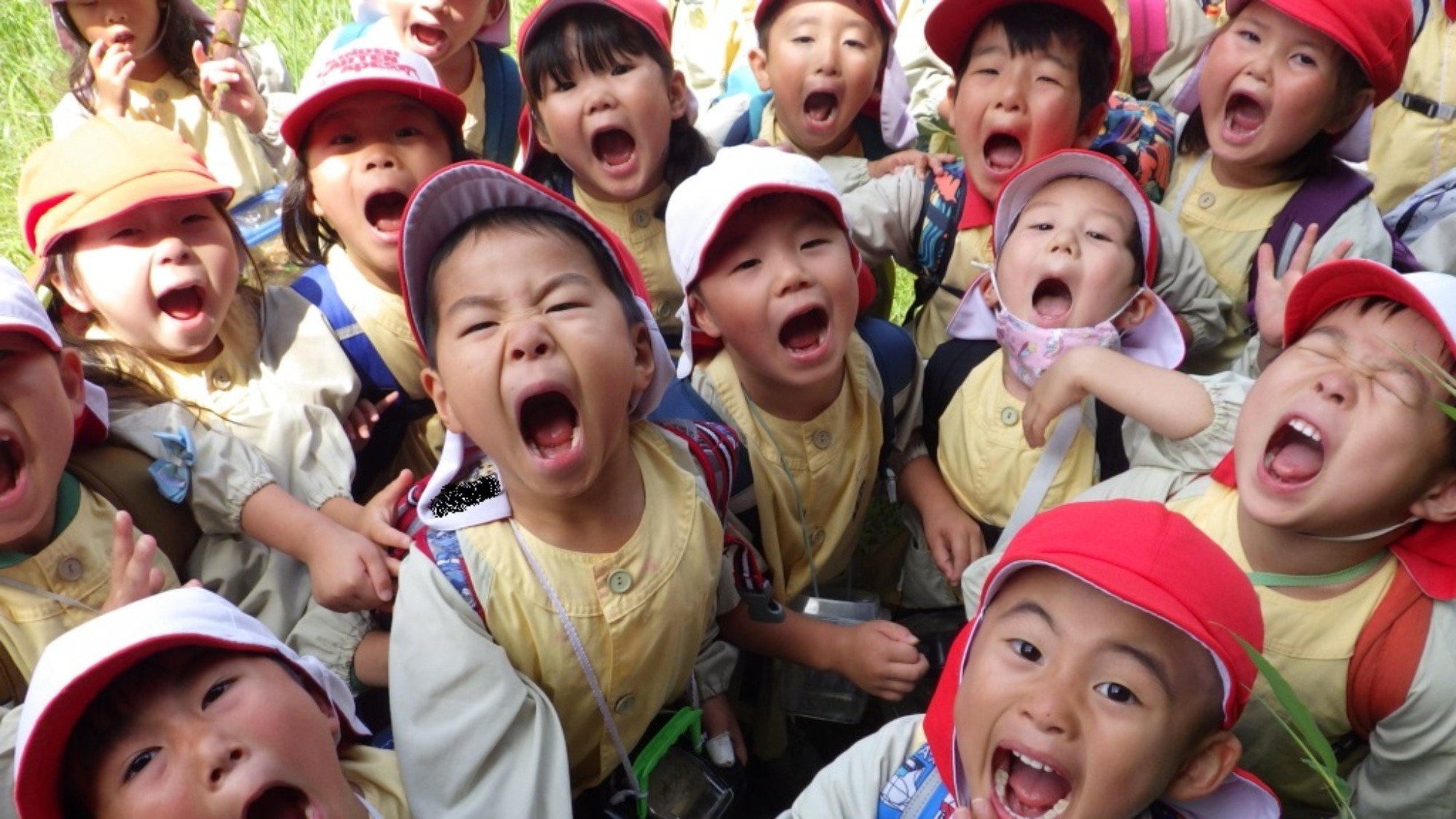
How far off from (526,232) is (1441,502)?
1.62 meters

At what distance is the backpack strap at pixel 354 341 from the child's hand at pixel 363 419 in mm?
37

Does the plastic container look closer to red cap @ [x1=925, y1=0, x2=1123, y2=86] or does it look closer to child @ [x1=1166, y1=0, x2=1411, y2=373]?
child @ [x1=1166, y1=0, x2=1411, y2=373]

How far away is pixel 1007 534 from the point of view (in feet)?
8.51

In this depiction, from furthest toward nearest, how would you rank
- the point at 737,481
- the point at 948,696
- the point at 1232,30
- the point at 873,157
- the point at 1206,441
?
the point at 873,157 < the point at 1232,30 < the point at 737,481 < the point at 1206,441 < the point at 948,696

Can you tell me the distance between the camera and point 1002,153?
316cm

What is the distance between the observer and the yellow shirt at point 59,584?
2.11 meters

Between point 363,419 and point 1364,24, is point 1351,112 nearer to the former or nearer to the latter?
point 1364,24

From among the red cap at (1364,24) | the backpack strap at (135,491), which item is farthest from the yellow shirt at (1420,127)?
the backpack strap at (135,491)

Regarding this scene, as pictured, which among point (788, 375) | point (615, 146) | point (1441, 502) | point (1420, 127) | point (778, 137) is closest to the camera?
point (1441, 502)

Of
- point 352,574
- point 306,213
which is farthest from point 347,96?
point 352,574

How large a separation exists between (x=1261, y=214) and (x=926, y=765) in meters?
1.95

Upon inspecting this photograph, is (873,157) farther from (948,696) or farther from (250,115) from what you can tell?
(948,696)

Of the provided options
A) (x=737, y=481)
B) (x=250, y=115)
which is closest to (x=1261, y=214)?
(x=737, y=481)

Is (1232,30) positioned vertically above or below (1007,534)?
above
